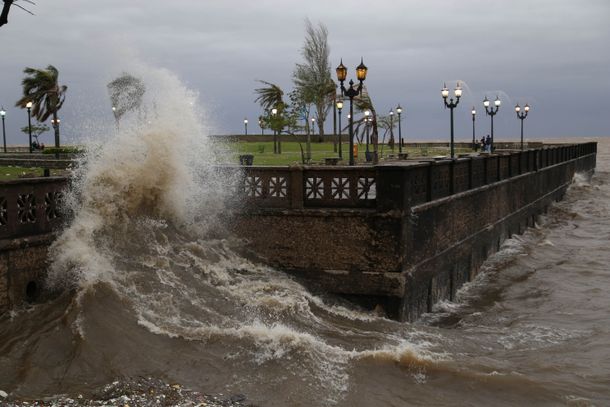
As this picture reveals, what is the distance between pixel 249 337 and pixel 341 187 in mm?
3910

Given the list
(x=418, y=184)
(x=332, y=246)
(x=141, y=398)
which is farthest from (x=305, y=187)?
(x=141, y=398)

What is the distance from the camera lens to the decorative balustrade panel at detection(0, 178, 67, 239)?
10188 millimetres

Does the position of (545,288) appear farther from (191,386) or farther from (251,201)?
(191,386)

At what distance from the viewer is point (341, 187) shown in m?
12.8

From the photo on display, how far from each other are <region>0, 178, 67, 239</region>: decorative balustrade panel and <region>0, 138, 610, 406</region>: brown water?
17.1 inches

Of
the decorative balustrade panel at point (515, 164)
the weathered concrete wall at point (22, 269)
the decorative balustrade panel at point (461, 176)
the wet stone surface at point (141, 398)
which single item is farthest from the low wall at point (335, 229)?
the decorative balustrade panel at point (515, 164)

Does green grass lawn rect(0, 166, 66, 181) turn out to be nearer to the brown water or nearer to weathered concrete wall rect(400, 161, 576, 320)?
the brown water

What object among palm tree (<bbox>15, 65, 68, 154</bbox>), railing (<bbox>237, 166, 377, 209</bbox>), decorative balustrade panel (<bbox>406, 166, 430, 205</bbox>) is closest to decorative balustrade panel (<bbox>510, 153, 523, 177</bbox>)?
decorative balustrade panel (<bbox>406, 166, 430, 205</bbox>)

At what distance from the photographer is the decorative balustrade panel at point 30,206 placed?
1019cm

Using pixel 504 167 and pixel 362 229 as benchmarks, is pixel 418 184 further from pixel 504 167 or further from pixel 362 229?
pixel 504 167

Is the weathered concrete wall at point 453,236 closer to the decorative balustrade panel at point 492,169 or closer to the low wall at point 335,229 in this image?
the low wall at point 335,229

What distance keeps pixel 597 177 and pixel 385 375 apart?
54.6 m

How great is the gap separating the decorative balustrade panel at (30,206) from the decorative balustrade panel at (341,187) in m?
4.23

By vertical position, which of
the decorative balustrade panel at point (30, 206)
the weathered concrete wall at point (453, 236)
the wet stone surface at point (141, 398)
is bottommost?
the wet stone surface at point (141, 398)
